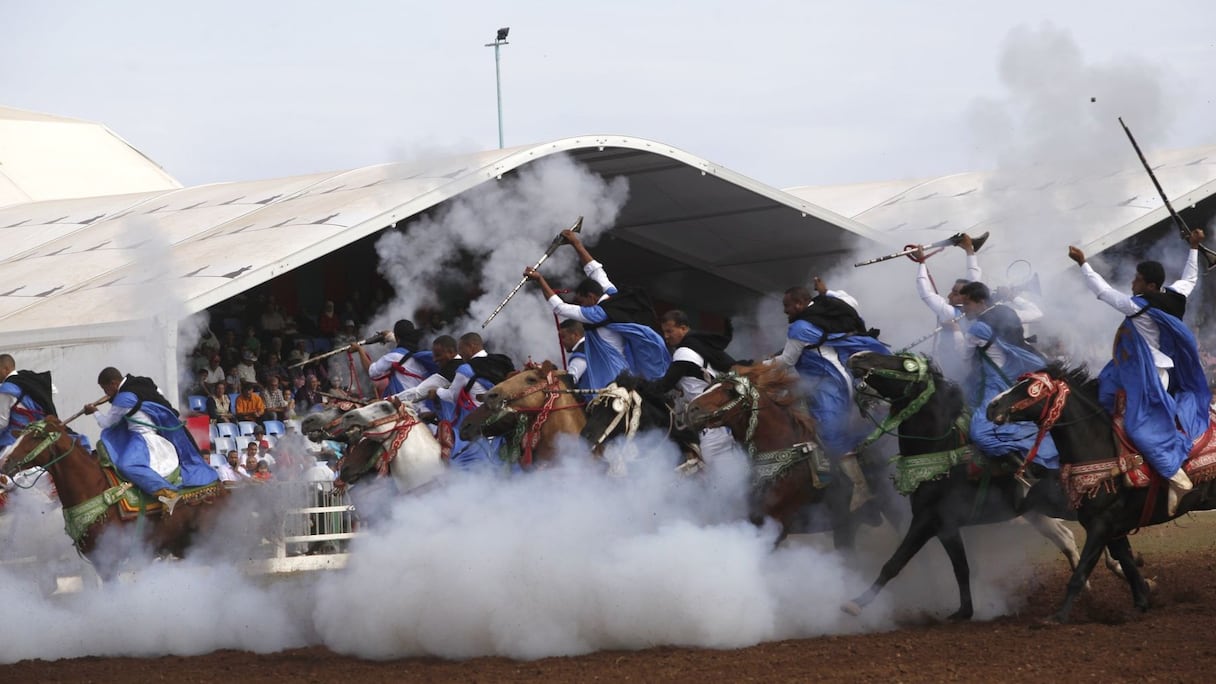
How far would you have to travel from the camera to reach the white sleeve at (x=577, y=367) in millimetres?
12312

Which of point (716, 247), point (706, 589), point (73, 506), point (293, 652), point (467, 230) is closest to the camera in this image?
point (706, 589)

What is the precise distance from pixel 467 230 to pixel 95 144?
78.3 ft

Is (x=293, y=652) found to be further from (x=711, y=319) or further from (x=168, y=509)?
(x=711, y=319)

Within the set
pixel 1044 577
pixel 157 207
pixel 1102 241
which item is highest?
pixel 157 207

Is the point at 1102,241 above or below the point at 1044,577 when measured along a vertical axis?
above

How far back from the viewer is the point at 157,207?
27.1 meters

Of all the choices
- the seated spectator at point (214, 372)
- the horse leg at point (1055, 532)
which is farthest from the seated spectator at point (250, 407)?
the horse leg at point (1055, 532)

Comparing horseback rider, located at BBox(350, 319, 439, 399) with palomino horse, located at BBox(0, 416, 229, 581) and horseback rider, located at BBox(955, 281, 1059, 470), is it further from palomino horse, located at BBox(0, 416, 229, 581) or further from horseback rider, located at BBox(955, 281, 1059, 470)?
horseback rider, located at BBox(955, 281, 1059, 470)

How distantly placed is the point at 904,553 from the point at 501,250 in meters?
7.10

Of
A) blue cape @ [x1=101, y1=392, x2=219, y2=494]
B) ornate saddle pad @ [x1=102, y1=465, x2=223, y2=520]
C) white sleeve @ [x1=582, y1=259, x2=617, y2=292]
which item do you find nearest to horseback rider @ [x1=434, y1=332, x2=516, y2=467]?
white sleeve @ [x1=582, y1=259, x2=617, y2=292]

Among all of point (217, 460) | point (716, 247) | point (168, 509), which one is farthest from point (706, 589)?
point (716, 247)

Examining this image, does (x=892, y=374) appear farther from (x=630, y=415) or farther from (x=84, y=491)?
(x=84, y=491)

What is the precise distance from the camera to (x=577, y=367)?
40.7ft

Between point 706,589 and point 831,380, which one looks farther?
point 831,380
